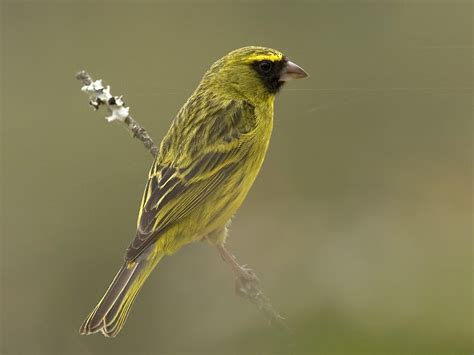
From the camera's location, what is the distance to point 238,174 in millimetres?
3490

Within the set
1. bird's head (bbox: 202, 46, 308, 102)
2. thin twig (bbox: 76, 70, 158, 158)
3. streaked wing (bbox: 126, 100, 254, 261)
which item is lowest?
streaked wing (bbox: 126, 100, 254, 261)

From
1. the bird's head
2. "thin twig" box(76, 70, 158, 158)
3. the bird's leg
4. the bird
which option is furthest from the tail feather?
the bird's head

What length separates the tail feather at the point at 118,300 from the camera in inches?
93.4

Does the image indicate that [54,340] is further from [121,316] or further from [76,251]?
[76,251]

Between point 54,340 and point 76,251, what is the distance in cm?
97

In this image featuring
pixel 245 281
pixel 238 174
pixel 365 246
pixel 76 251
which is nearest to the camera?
pixel 245 281

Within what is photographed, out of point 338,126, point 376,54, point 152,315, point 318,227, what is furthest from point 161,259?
point 376,54

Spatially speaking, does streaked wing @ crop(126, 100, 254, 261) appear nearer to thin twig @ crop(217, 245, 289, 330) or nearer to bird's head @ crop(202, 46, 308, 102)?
bird's head @ crop(202, 46, 308, 102)

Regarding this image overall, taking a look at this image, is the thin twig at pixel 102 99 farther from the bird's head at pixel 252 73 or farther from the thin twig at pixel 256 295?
the bird's head at pixel 252 73

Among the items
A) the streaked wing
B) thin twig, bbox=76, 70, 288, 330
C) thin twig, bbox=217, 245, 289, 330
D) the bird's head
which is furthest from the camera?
the bird's head

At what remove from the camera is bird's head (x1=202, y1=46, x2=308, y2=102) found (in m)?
3.39

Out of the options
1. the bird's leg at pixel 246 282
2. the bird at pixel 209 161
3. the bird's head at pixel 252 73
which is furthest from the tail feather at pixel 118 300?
the bird's head at pixel 252 73

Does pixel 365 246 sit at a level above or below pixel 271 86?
below

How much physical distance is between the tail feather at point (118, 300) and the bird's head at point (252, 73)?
0.98m
